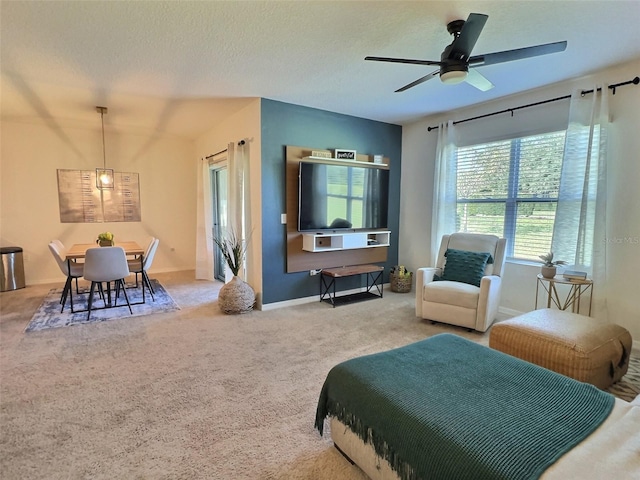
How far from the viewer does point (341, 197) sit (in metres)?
4.58

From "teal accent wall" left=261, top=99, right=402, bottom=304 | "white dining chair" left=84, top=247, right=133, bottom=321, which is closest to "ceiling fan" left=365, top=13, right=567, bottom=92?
"teal accent wall" left=261, top=99, right=402, bottom=304

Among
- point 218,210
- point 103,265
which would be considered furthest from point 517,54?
point 218,210

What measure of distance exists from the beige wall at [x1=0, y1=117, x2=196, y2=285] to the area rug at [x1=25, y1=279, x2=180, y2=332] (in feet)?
3.85

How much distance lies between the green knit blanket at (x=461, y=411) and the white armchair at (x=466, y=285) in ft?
5.39

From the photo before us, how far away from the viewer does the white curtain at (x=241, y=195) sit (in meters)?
4.43

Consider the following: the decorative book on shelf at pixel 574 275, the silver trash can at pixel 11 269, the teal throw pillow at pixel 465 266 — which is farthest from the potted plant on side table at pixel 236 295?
the silver trash can at pixel 11 269

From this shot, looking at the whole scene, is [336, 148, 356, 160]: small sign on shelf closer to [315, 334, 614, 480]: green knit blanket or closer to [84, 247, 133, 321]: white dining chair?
[84, 247, 133, 321]: white dining chair

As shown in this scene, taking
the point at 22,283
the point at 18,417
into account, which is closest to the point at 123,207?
the point at 22,283

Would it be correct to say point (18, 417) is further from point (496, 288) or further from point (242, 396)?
point (496, 288)

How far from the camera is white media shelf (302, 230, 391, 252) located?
4.35 meters

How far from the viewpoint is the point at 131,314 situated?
3963 mm

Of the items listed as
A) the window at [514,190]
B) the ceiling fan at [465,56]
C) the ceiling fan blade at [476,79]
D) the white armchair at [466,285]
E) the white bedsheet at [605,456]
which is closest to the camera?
the white bedsheet at [605,456]

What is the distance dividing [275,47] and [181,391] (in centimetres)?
274

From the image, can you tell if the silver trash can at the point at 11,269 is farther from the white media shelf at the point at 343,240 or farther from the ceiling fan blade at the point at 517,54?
the ceiling fan blade at the point at 517,54
